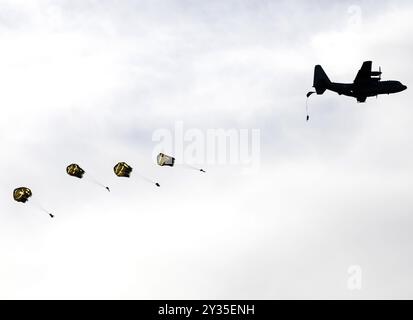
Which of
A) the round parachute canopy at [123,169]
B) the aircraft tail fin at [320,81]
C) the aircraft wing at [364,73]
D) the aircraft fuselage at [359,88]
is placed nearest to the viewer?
the round parachute canopy at [123,169]

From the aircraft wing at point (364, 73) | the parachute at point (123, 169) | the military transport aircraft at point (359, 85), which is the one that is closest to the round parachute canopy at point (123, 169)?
the parachute at point (123, 169)

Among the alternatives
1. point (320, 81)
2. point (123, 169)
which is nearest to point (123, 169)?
point (123, 169)

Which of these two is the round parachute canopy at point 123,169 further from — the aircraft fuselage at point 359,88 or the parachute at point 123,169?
the aircraft fuselage at point 359,88

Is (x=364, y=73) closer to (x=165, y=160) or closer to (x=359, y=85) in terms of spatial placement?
(x=359, y=85)

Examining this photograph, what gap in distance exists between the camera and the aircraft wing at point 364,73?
113188mm

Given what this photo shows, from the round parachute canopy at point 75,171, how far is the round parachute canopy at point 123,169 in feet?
17.5

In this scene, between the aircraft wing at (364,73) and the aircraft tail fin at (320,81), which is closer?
the aircraft wing at (364,73)

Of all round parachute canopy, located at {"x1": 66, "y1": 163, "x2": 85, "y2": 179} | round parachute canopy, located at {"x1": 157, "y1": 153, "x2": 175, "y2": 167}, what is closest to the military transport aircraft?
round parachute canopy, located at {"x1": 157, "y1": 153, "x2": 175, "y2": 167}

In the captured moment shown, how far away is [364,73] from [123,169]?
5232 cm

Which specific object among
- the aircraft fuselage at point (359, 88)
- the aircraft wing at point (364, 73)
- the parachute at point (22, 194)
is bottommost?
the parachute at point (22, 194)
